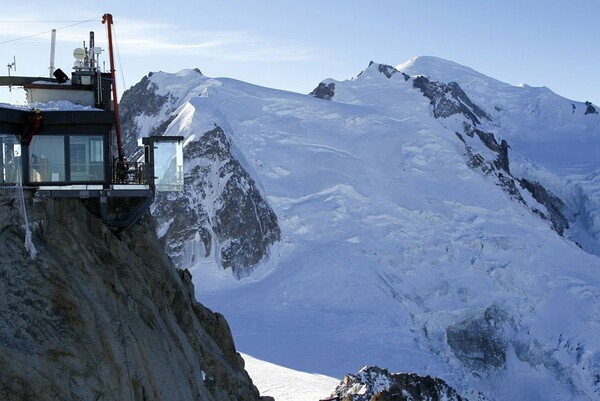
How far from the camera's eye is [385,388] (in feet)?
134

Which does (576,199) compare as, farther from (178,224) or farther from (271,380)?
(271,380)

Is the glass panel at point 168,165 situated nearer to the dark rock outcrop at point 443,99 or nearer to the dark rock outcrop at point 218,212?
the dark rock outcrop at point 218,212

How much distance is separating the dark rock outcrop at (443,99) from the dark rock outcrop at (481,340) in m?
29.8

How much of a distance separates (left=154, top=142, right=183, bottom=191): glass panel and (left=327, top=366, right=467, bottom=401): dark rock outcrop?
24746mm

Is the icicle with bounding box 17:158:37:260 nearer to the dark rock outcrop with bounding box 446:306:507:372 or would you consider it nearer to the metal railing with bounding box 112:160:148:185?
the metal railing with bounding box 112:160:148:185

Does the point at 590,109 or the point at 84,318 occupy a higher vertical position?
the point at 84,318

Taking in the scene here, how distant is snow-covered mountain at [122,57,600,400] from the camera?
202 feet

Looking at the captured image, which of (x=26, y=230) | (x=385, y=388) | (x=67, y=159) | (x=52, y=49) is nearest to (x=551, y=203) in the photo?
(x=385, y=388)

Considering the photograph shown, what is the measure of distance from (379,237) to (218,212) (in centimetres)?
1241

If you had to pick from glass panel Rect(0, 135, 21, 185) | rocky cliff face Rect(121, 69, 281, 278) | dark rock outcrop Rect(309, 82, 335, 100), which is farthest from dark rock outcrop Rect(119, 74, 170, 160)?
glass panel Rect(0, 135, 21, 185)

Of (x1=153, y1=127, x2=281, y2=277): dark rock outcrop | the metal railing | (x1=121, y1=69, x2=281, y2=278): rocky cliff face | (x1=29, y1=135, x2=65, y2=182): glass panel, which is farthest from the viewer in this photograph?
(x1=153, y1=127, x2=281, y2=277): dark rock outcrop

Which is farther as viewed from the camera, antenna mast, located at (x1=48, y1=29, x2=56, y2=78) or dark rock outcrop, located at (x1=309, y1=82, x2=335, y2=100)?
dark rock outcrop, located at (x1=309, y1=82, x2=335, y2=100)

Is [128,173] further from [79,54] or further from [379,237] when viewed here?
[379,237]

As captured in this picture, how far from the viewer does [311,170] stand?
75500mm
